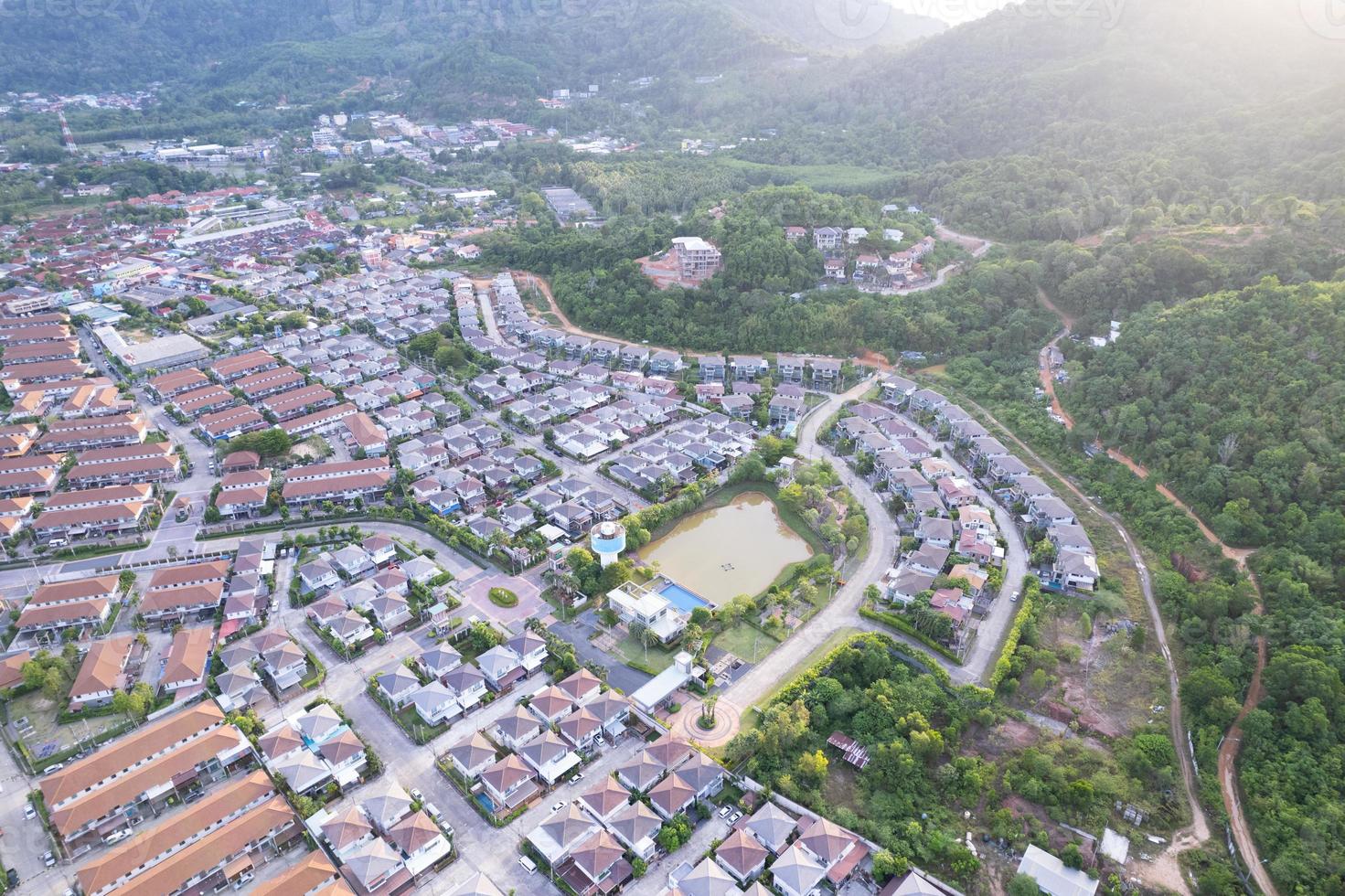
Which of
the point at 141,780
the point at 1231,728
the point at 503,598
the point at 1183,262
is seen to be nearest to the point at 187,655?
the point at 141,780

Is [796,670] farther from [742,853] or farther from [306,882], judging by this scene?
[306,882]

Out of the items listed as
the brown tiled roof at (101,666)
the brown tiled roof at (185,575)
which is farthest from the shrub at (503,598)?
the brown tiled roof at (101,666)

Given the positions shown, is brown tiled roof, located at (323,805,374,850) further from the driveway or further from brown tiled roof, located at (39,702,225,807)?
the driveway

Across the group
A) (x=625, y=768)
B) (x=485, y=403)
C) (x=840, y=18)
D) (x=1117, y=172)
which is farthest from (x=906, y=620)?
(x=840, y=18)

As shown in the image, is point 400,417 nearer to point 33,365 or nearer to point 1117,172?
point 33,365

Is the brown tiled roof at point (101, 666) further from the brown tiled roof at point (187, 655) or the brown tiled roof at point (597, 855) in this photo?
the brown tiled roof at point (597, 855)

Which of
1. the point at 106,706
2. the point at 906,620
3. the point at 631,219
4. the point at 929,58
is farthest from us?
the point at 929,58

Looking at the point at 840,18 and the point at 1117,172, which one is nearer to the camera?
the point at 1117,172

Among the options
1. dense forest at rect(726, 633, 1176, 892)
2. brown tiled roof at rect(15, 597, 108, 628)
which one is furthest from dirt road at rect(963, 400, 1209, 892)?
brown tiled roof at rect(15, 597, 108, 628)
